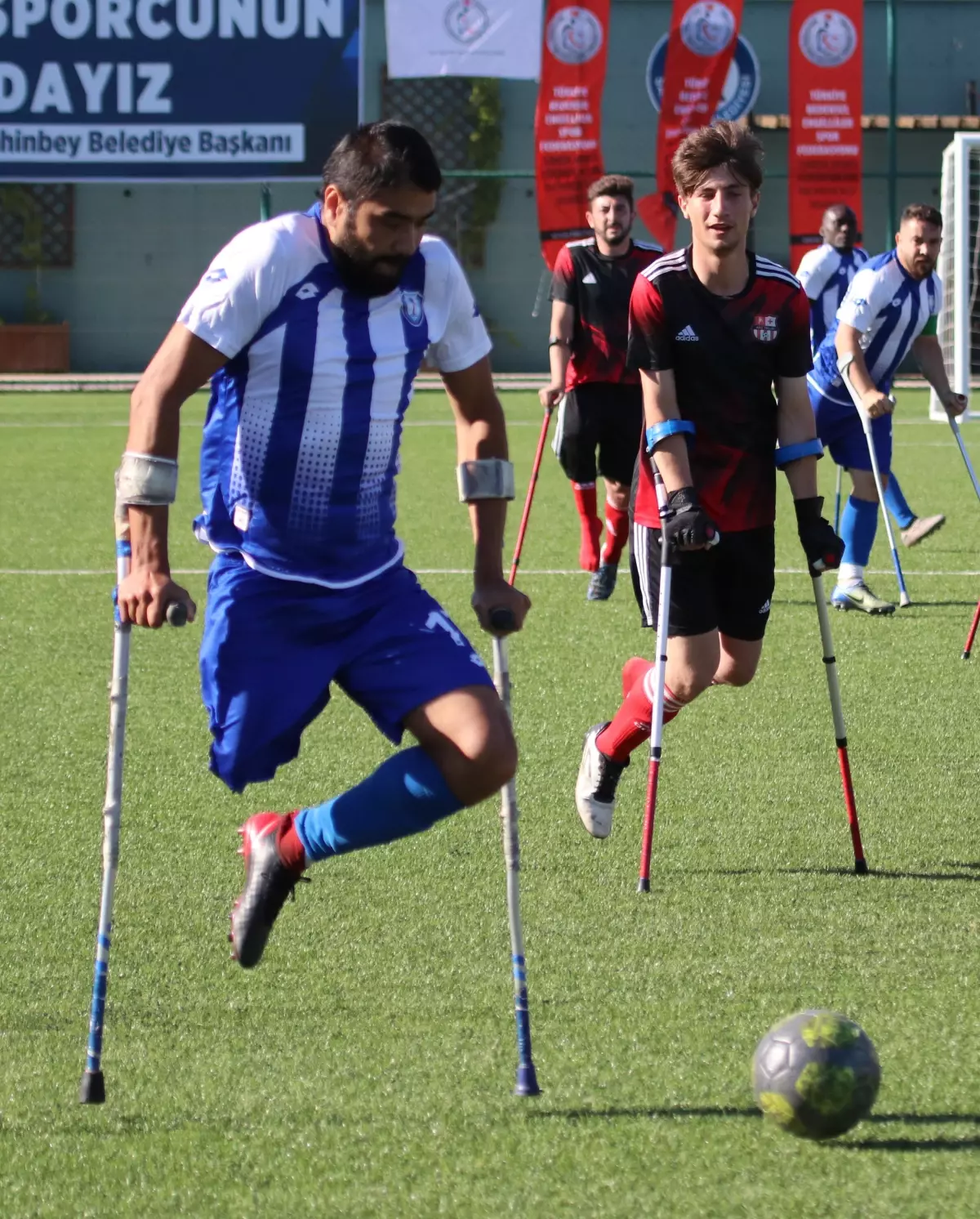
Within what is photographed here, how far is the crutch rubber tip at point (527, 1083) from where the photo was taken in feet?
12.1

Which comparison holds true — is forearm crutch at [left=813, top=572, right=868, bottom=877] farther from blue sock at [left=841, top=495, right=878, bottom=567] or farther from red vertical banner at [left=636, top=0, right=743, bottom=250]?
red vertical banner at [left=636, top=0, right=743, bottom=250]

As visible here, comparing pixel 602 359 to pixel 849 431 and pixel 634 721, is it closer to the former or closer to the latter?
pixel 849 431

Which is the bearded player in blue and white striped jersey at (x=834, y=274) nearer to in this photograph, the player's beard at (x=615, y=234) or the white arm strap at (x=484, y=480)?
the player's beard at (x=615, y=234)

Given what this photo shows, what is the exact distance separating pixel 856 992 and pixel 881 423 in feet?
20.2

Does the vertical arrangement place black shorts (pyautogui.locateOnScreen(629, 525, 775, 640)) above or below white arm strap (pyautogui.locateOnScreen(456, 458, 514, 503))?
below

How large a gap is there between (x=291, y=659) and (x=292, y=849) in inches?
18.1

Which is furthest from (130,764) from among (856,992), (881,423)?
(881,423)

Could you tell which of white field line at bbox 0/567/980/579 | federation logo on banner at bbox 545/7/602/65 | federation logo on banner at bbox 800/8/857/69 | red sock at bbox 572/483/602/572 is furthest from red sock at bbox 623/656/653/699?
federation logo on banner at bbox 800/8/857/69

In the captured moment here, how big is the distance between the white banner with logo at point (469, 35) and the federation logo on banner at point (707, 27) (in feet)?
8.02

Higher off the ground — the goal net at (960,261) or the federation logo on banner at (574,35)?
→ the federation logo on banner at (574,35)

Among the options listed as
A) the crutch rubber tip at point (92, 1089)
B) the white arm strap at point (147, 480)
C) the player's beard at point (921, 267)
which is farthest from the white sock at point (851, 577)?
the crutch rubber tip at point (92, 1089)

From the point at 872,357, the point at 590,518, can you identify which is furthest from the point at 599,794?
the point at 590,518

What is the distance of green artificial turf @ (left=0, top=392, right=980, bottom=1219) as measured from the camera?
335cm

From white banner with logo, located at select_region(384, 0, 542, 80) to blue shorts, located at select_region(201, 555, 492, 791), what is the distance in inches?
908
